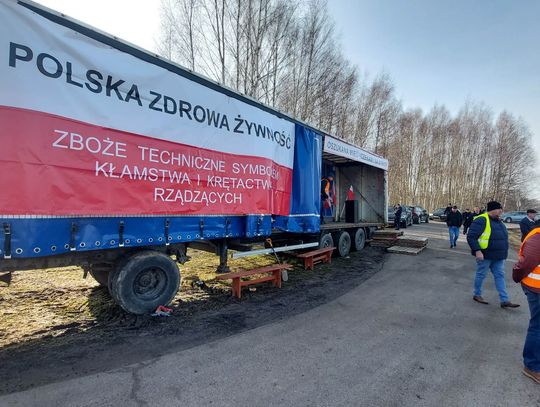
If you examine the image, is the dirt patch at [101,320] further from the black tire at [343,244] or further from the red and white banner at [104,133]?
the black tire at [343,244]

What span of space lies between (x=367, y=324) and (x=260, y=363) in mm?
1973

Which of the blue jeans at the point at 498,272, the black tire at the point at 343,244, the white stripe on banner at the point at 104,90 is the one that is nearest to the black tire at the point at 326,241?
the black tire at the point at 343,244

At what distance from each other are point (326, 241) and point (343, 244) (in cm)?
121

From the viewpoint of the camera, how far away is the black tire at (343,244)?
1003cm

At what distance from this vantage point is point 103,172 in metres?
3.79

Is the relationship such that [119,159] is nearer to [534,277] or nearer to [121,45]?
[121,45]

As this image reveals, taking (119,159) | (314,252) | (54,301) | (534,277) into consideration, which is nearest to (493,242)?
(534,277)

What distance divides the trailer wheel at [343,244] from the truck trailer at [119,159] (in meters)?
4.10

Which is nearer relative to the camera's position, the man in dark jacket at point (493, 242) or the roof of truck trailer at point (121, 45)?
the roof of truck trailer at point (121, 45)

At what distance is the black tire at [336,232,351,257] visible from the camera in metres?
10.0

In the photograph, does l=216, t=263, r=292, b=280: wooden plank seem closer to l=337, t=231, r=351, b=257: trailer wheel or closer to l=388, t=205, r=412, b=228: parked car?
l=337, t=231, r=351, b=257: trailer wheel

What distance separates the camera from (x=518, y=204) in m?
48.2

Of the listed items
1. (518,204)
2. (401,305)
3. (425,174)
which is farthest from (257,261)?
(518,204)

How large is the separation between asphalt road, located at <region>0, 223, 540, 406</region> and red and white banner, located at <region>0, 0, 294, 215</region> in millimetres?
2022
